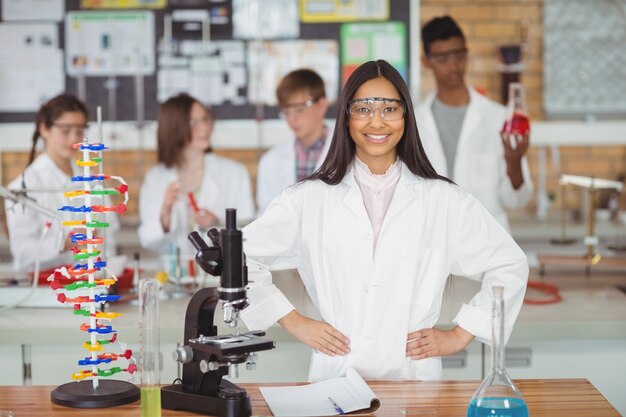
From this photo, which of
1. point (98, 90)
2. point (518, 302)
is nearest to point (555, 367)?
point (518, 302)

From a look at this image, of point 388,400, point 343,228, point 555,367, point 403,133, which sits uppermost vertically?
point 403,133

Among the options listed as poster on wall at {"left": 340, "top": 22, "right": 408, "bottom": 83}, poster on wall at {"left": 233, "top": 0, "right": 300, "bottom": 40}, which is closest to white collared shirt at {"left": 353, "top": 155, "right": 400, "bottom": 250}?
poster on wall at {"left": 340, "top": 22, "right": 408, "bottom": 83}

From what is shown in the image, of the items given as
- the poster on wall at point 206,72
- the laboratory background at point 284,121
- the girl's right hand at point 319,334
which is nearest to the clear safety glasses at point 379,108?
the girl's right hand at point 319,334

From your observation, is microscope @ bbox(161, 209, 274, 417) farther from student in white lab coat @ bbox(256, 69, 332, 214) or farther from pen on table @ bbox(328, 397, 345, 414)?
student in white lab coat @ bbox(256, 69, 332, 214)

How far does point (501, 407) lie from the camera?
178 centimetres

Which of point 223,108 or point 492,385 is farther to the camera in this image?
point 223,108

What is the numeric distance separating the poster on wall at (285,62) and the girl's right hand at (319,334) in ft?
8.48

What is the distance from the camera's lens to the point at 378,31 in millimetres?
4773

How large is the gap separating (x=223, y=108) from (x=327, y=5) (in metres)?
0.73

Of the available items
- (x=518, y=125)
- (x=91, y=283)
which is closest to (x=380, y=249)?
(x=91, y=283)

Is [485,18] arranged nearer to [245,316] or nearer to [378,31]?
[378,31]

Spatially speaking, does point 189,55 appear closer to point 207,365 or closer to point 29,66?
point 29,66

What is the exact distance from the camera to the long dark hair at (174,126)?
410cm

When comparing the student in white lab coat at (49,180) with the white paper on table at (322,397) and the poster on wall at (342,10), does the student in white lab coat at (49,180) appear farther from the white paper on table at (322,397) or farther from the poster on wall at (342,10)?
the white paper on table at (322,397)
